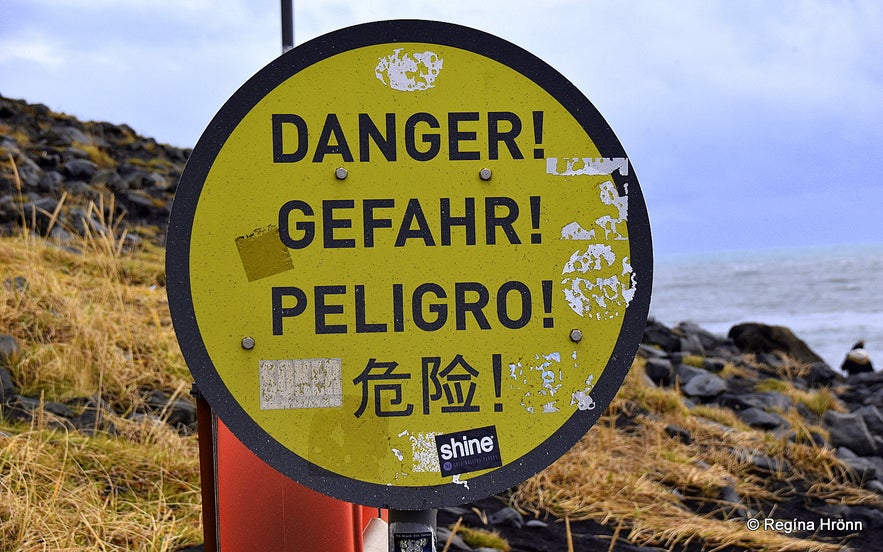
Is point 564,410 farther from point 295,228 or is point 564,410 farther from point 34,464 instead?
point 34,464

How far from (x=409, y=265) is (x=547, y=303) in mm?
246

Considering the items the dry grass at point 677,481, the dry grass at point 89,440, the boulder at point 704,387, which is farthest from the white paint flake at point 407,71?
the boulder at point 704,387

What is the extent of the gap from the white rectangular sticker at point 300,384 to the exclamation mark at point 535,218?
400mm

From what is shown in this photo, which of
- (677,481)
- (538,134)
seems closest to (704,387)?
(677,481)

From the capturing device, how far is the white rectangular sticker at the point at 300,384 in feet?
4.68

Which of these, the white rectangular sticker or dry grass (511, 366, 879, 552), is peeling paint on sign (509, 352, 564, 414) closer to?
the white rectangular sticker

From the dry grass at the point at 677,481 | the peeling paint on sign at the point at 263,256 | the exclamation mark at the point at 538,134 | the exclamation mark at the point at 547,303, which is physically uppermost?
the exclamation mark at the point at 538,134

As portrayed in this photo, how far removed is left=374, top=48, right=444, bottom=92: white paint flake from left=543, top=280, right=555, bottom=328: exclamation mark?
1.30 ft

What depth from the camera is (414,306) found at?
4.78ft

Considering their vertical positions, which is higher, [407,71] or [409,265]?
[407,71]

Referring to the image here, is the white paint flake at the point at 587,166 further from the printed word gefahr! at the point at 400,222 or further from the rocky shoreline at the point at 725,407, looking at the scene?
the rocky shoreline at the point at 725,407

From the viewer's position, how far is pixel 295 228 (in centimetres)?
145

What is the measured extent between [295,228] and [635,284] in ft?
1.94

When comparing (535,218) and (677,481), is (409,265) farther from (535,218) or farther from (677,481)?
(677,481)
